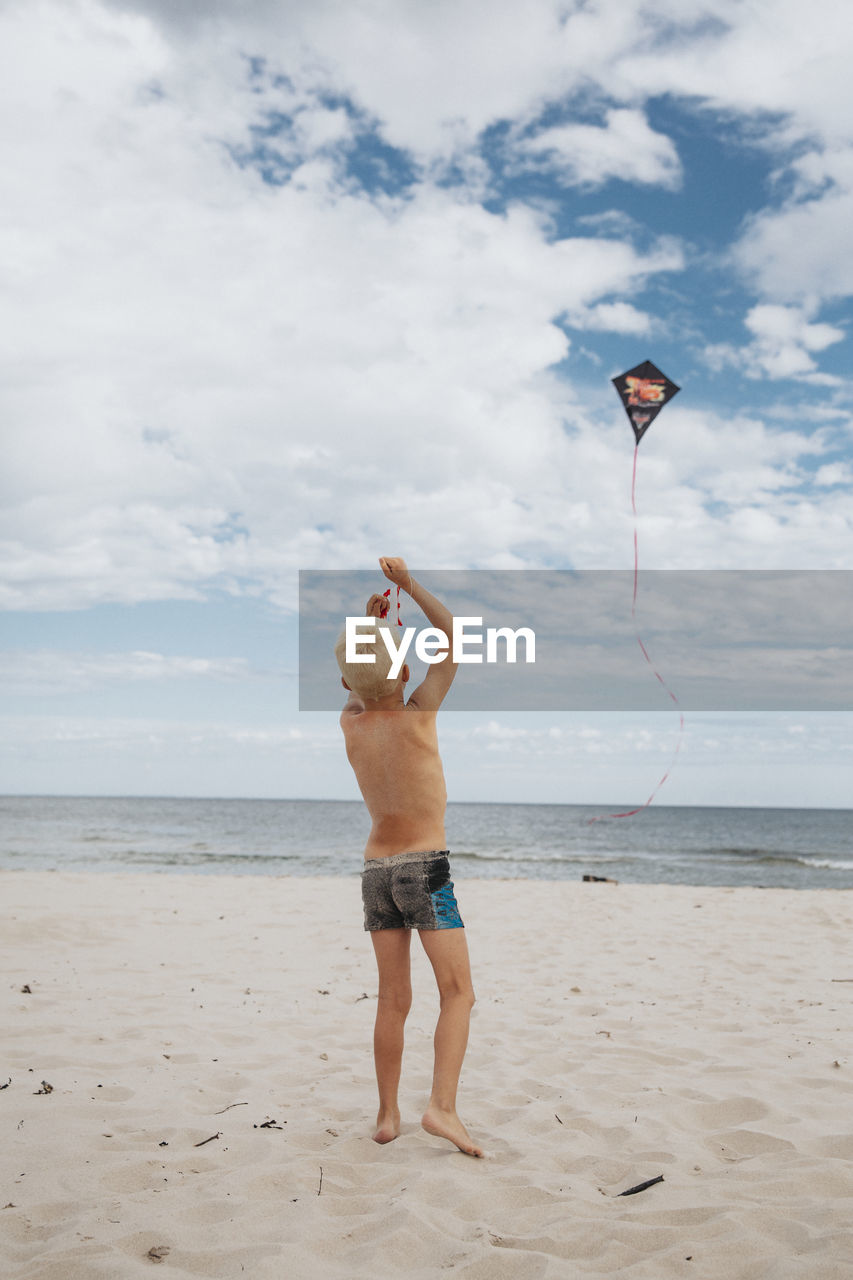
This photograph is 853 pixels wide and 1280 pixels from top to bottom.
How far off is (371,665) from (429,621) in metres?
0.26

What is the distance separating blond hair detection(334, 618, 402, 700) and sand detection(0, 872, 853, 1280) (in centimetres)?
157

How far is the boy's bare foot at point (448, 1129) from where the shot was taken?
2.85 metres


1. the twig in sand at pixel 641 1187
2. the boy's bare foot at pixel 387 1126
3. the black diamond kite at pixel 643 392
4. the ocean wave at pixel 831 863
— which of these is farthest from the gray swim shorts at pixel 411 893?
the ocean wave at pixel 831 863

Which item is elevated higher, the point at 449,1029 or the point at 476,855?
the point at 449,1029

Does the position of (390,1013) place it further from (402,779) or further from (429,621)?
(429,621)

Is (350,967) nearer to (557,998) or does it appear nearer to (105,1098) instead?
(557,998)

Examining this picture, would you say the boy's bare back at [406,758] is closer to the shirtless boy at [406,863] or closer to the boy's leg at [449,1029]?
the shirtless boy at [406,863]

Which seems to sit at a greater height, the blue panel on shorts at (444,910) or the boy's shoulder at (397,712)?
the boy's shoulder at (397,712)

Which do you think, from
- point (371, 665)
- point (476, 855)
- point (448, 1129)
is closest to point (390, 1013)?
point (448, 1129)

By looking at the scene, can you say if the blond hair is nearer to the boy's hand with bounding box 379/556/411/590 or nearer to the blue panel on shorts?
the boy's hand with bounding box 379/556/411/590

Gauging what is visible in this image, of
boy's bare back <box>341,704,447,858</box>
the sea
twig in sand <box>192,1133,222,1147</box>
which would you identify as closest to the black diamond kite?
boy's bare back <box>341,704,447,858</box>

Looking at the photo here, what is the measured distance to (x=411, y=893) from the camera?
9.63ft

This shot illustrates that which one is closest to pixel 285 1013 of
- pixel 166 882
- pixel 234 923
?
pixel 234 923

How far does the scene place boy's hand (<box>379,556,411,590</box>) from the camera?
3014 mm
